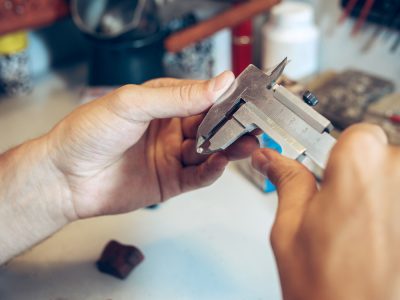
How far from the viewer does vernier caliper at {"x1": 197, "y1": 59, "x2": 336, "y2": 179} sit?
16.1 inches

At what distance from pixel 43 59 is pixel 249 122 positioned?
0.80 metres

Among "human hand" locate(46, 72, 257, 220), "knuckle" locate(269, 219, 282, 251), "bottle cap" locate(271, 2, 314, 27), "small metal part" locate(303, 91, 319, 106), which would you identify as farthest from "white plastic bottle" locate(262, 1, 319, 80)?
"knuckle" locate(269, 219, 282, 251)

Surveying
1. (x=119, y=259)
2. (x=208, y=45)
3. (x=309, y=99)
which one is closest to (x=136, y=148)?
(x=119, y=259)

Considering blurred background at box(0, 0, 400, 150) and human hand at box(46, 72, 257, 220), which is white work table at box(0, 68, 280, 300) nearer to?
human hand at box(46, 72, 257, 220)

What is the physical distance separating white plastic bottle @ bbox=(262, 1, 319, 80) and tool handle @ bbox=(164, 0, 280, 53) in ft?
0.12

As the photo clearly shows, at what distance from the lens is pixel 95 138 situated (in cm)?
53

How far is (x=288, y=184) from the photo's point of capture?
0.40 metres

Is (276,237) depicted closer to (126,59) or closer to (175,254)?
(175,254)

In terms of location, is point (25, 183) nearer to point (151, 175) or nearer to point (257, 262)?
point (151, 175)

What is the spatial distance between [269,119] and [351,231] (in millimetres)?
153

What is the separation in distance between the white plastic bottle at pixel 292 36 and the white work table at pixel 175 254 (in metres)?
0.29

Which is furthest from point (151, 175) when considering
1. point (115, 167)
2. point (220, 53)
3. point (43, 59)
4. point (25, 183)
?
point (43, 59)

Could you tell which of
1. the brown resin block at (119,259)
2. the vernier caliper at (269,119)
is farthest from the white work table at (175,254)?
the vernier caliper at (269,119)

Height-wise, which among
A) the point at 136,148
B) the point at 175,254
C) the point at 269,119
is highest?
the point at 269,119
